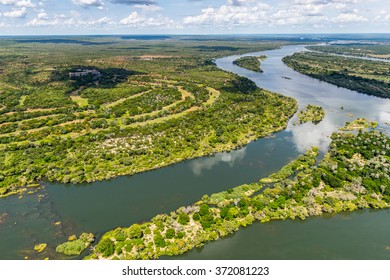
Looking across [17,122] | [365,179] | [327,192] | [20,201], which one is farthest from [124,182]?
[17,122]

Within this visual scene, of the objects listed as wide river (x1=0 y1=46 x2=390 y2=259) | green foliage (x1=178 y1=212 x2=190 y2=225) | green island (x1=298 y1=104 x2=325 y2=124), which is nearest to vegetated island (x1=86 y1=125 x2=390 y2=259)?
green foliage (x1=178 y1=212 x2=190 y2=225)

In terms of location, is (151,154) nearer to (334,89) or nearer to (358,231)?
(358,231)

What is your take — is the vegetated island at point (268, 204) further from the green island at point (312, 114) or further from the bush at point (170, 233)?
the green island at point (312, 114)

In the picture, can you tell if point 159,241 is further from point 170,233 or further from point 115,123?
point 115,123

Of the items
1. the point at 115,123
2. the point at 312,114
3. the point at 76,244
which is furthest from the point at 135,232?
the point at 312,114

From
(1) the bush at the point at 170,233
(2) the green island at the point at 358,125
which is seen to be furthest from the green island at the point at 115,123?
(1) the bush at the point at 170,233

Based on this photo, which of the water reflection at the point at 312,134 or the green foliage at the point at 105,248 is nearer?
the green foliage at the point at 105,248
